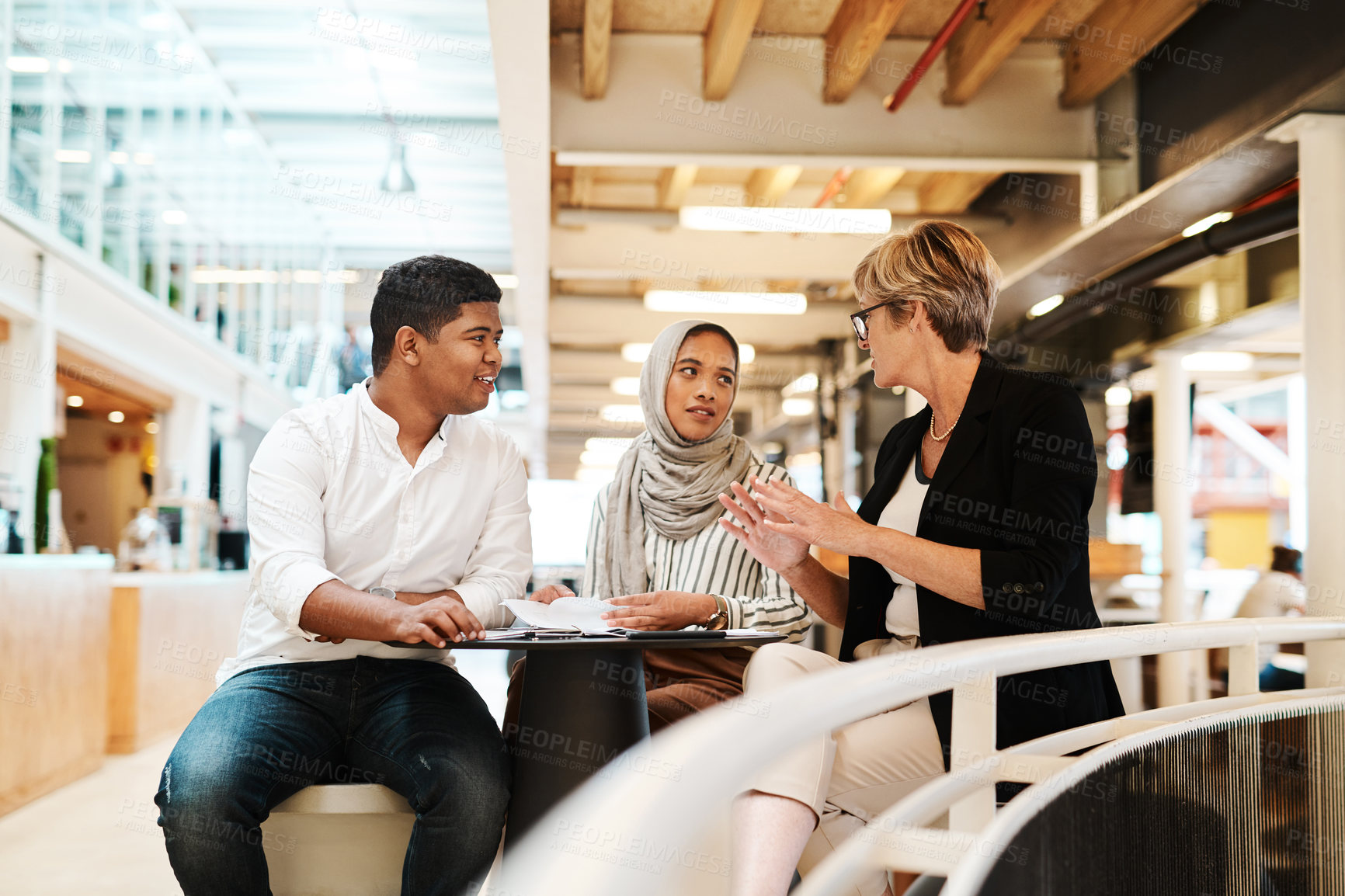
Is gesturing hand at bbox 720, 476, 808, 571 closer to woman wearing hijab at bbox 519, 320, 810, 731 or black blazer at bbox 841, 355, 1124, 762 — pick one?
black blazer at bbox 841, 355, 1124, 762

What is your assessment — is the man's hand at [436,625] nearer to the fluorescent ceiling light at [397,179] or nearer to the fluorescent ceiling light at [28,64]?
the fluorescent ceiling light at [28,64]

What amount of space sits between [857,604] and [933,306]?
619 mm

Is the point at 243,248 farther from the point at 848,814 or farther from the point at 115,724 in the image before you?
the point at 848,814

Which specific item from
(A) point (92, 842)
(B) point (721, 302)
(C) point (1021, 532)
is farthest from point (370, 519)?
(B) point (721, 302)

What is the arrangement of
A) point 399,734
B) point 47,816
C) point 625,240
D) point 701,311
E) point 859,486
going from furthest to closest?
point 859,486
point 701,311
point 625,240
point 47,816
point 399,734

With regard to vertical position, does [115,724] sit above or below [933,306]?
below

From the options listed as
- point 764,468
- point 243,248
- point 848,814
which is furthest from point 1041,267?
point 243,248

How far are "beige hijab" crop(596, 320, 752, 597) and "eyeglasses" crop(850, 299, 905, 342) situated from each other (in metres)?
0.65

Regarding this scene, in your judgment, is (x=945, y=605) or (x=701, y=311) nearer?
(x=945, y=605)

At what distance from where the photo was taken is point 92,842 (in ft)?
12.2

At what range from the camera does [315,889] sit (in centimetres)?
197

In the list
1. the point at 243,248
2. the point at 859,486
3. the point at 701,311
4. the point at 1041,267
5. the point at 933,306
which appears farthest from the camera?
the point at 859,486

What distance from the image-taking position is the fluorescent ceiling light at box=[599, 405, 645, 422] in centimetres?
1551

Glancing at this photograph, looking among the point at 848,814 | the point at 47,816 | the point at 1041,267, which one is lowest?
the point at 47,816
